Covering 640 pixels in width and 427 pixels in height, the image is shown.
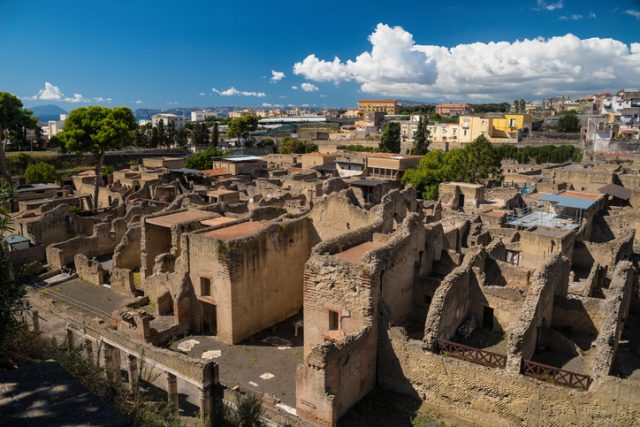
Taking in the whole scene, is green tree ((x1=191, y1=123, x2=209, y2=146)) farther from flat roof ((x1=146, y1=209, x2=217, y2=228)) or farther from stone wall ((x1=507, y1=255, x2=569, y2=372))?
stone wall ((x1=507, y1=255, x2=569, y2=372))

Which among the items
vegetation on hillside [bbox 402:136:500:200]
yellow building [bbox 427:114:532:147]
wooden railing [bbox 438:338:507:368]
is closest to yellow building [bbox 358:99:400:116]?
yellow building [bbox 427:114:532:147]

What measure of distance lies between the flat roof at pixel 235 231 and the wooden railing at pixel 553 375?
37.8 ft

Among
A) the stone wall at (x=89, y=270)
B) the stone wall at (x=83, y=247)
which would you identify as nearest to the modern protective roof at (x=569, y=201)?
the stone wall at (x=89, y=270)

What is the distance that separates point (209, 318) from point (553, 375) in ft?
44.0

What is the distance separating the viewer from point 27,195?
40.1m

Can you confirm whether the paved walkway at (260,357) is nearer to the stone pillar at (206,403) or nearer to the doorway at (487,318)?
the stone pillar at (206,403)

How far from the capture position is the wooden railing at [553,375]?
1316cm

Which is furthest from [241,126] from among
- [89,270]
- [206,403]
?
[206,403]

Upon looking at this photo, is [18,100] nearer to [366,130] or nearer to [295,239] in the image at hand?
[295,239]

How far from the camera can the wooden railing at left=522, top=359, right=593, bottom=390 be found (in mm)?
13156

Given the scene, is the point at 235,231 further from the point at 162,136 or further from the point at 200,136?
the point at 200,136

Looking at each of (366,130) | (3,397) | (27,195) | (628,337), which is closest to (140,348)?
(3,397)

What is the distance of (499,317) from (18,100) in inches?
1870

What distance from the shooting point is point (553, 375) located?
45.9ft
